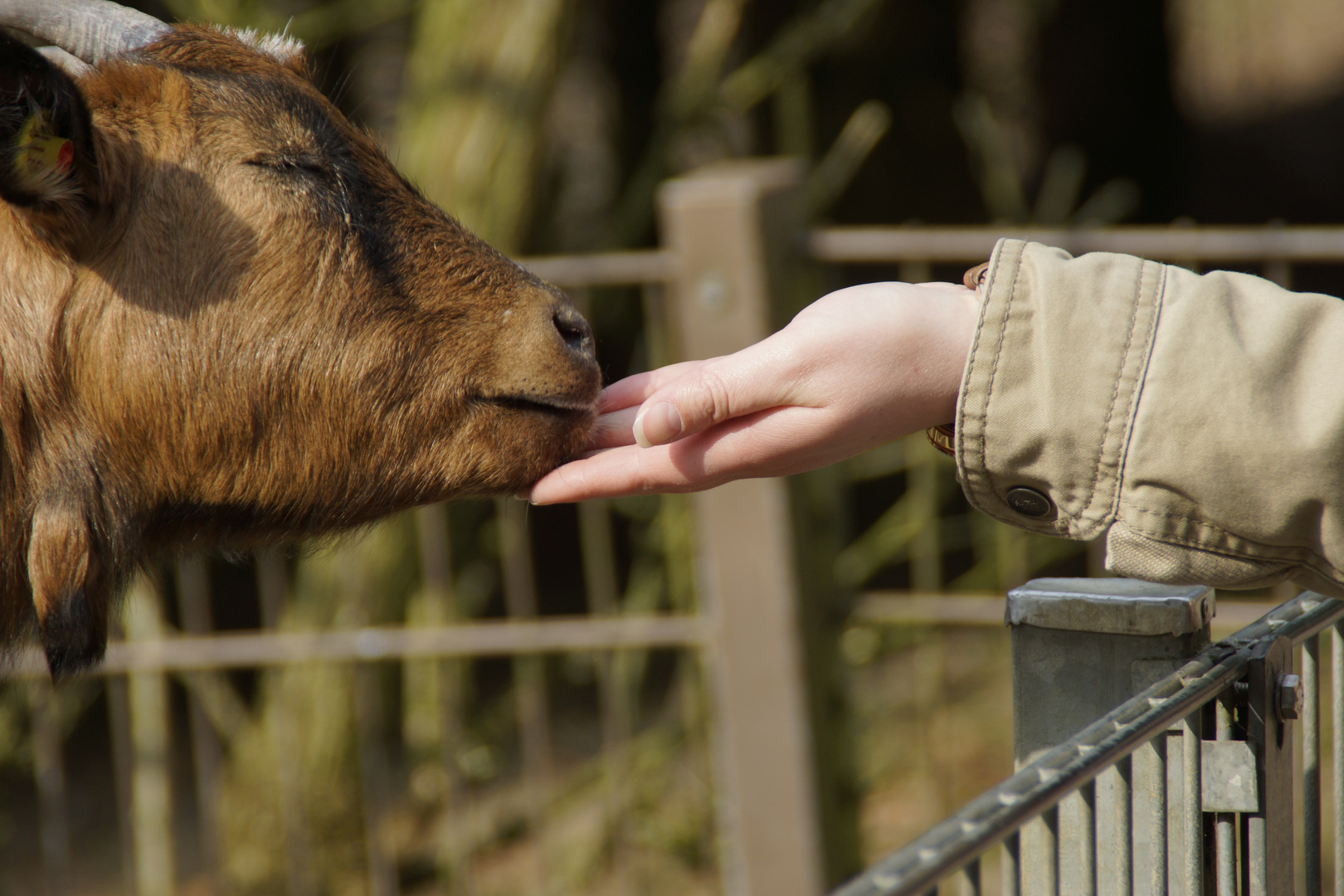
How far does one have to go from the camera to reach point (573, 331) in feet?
7.29

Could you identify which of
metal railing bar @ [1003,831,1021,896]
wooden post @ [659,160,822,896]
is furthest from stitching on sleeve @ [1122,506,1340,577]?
wooden post @ [659,160,822,896]

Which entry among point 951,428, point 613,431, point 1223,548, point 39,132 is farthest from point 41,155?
point 1223,548

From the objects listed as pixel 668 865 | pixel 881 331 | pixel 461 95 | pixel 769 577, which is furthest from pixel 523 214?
pixel 881 331

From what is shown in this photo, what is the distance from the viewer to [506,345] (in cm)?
217

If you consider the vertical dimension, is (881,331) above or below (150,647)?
above

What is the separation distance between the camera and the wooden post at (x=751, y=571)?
11.9 ft

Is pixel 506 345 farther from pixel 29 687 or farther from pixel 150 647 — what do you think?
pixel 29 687

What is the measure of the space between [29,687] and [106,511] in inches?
148

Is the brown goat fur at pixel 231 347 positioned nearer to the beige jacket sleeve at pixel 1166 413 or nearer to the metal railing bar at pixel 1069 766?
the beige jacket sleeve at pixel 1166 413

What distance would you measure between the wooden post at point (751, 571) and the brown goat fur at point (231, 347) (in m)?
1.43

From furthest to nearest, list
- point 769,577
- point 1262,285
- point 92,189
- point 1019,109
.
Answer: point 1019,109 < point 769,577 < point 92,189 < point 1262,285

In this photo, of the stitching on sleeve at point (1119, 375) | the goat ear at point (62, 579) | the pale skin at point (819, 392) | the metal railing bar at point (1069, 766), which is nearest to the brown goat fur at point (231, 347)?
the goat ear at point (62, 579)

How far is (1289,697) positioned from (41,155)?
1787mm

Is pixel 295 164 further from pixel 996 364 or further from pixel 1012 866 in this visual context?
pixel 1012 866
